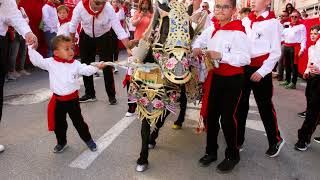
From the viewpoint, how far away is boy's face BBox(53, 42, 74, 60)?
423 cm

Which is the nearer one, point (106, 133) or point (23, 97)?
point (106, 133)

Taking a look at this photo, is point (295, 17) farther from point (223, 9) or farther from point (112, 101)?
point (223, 9)

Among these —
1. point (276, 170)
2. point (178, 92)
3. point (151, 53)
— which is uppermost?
point (151, 53)

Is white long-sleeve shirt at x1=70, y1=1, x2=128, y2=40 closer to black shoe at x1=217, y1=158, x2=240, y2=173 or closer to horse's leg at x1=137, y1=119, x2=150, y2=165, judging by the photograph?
horse's leg at x1=137, y1=119, x2=150, y2=165

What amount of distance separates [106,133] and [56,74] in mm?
1389

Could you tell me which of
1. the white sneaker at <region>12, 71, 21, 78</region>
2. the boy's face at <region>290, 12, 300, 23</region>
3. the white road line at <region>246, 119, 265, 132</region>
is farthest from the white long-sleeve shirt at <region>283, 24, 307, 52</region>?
the white sneaker at <region>12, 71, 21, 78</region>

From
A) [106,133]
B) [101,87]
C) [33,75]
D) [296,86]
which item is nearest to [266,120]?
[106,133]

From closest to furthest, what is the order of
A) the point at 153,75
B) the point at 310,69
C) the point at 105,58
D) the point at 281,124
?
the point at 153,75 → the point at 310,69 → the point at 281,124 → the point at 105,58

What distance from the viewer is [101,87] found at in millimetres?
8500

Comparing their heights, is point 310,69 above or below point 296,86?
above

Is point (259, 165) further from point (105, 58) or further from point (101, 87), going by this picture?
point (101, 87)


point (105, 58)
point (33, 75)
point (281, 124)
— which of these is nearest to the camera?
point (281, 124)

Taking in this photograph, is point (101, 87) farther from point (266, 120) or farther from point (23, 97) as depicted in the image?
point (266, 120)

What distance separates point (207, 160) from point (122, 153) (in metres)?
1.02
